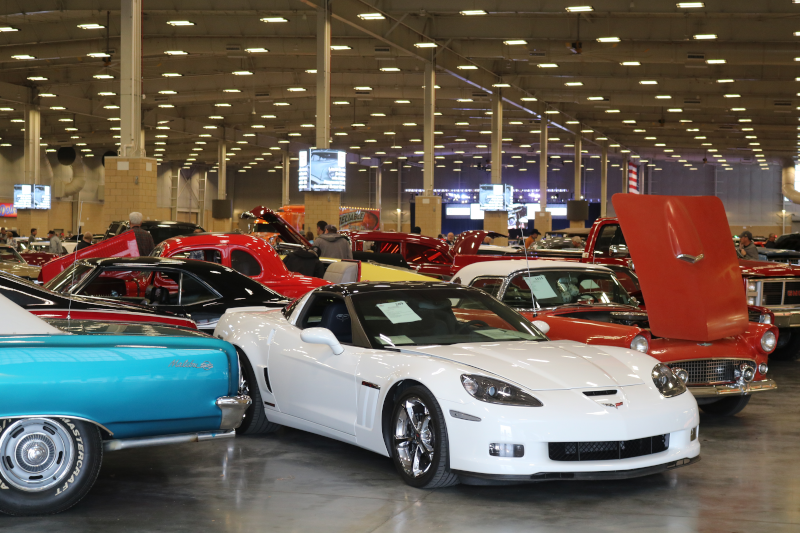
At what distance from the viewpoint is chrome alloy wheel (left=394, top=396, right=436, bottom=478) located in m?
5.19

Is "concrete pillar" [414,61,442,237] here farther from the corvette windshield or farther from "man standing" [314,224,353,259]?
the corvette windshield

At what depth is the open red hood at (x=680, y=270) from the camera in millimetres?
7234

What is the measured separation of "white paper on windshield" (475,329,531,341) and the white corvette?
0.06 ft

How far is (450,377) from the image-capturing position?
510 centimetres

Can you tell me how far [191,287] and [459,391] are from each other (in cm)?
451

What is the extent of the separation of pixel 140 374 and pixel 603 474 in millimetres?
2600

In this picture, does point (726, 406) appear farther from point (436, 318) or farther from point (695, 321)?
point (436, 318)

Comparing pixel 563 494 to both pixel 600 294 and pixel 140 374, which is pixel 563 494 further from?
pixel 600 294

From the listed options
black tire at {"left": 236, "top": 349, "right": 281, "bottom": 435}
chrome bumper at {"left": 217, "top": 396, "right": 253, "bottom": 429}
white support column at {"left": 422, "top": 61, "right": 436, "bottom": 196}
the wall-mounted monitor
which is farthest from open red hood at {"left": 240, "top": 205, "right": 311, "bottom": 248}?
the wall-mounted monitor

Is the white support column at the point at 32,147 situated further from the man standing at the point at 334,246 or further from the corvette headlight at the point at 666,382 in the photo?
the corvette headlight at the point at 666,382

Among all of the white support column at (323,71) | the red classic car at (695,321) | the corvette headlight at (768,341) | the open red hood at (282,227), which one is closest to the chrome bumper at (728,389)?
the red classic car at (695,321)

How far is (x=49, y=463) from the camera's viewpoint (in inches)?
180

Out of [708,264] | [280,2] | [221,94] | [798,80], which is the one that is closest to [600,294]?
Answer: [708,264]

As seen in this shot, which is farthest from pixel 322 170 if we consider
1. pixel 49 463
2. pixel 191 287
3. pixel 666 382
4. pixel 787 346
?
pixel 49 463
